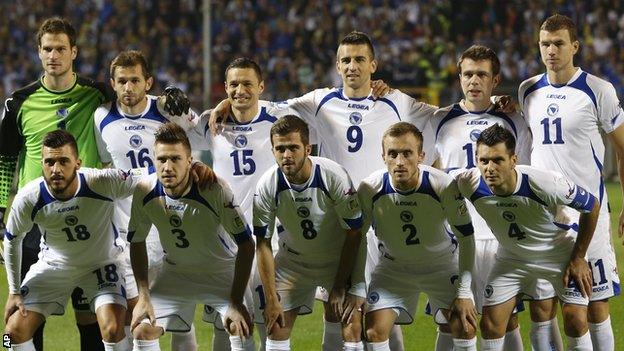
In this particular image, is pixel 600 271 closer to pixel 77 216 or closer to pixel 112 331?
pixel 112 331

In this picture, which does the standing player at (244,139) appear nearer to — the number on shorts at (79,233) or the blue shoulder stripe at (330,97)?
the blue shoulder stripe at (330,97)

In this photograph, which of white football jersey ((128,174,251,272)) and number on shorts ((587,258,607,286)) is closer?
white football jersey ((128,174,251,272))

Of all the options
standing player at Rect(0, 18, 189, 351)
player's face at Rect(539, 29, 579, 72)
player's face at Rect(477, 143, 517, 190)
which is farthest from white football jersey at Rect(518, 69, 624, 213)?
standing player at Rect(0, 18, 189, 351)

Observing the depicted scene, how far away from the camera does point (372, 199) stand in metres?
6.61

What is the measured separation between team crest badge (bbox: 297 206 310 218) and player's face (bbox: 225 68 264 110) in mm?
1052

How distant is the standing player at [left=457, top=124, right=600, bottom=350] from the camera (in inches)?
254

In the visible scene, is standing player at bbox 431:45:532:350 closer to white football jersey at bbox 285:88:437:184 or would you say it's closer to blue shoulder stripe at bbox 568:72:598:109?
white football jersey at bbox 285:88:437:184

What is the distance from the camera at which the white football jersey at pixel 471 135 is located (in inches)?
284

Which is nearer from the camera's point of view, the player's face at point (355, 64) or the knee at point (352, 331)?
the knee at point (352, 331)

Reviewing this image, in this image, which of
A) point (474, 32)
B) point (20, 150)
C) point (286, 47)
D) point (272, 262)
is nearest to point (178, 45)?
point (286, 47)

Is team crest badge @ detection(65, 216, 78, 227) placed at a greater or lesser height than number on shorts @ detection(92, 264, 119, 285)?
greater

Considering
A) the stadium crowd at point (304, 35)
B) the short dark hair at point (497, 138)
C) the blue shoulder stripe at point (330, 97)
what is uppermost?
the stadium crowd at point (304, 35)

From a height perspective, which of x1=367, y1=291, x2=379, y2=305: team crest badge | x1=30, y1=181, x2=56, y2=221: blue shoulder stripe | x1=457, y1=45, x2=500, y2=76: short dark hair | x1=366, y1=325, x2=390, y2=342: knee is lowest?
x1=366, y1=325, x2=390, y2=342: knee

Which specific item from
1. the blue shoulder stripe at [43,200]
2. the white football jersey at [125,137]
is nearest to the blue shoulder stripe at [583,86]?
the white football jersey at [125,137]
